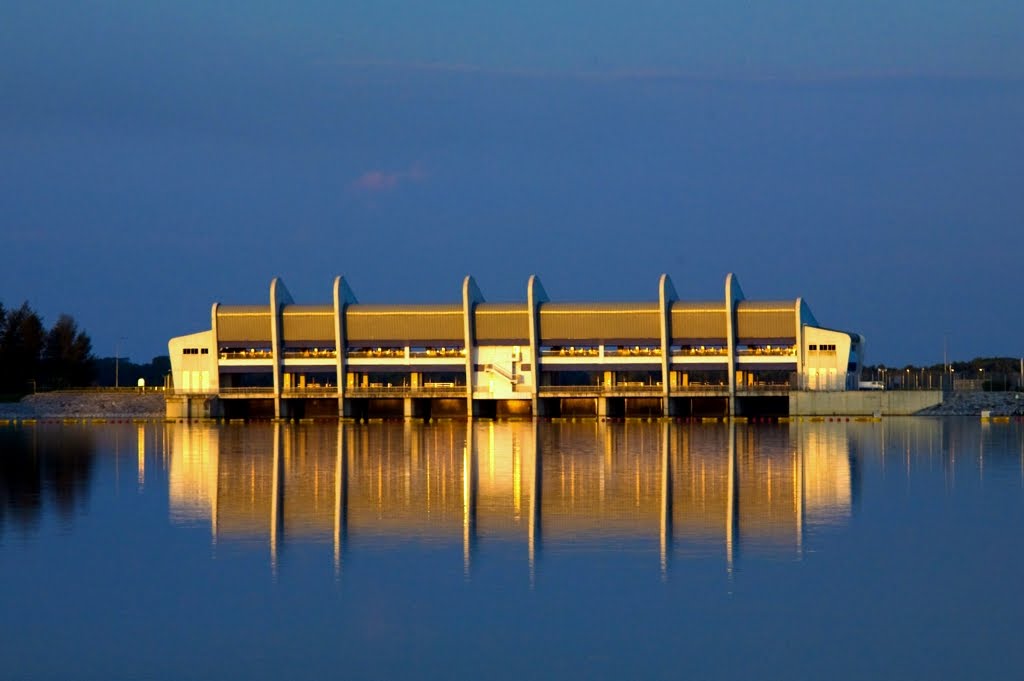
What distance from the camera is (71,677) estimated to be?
650 inches

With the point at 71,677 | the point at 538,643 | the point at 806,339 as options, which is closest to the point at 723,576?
the point at 538,643

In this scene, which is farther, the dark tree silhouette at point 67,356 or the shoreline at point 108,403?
the dark tree silhouette at point 67,356

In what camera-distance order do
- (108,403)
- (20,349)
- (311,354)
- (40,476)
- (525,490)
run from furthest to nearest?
(20,349)
(108,403)
(311,354)
(40,476)
(525,490)

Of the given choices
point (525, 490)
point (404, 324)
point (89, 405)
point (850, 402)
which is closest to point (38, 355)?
point (89, 405)

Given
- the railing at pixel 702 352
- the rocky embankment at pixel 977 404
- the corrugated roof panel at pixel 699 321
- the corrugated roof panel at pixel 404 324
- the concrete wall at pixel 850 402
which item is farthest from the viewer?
the rocky embankment at pixel 977 404

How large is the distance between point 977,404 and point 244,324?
50798 millimetres

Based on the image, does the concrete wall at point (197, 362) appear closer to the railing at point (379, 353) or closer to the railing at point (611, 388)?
the railing at point (379, 353)

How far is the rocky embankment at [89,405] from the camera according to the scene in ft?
343

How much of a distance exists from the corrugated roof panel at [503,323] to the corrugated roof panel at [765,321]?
1391cm

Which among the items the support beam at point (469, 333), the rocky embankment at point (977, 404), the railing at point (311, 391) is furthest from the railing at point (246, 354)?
the rocky embankment at point (977, 404)

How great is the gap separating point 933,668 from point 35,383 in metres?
114

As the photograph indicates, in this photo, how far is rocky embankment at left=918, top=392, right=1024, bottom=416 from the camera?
318 feet

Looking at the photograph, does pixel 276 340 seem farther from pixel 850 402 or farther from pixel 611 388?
pixel 850 402

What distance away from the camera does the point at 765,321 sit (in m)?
91.4
